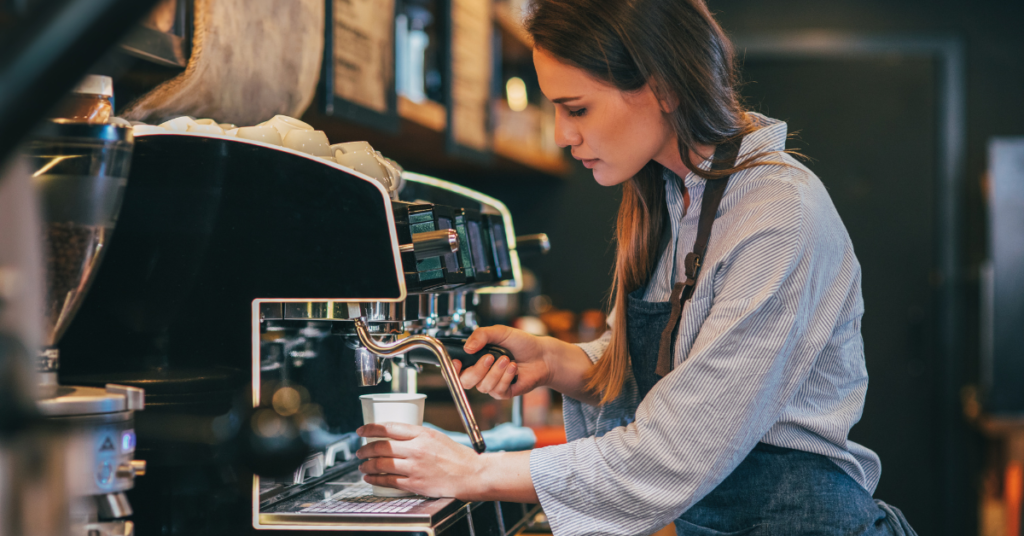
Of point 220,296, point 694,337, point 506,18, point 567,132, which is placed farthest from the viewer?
point 506,18

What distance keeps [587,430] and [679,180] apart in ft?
1.28

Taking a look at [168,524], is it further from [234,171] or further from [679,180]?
[679,180]

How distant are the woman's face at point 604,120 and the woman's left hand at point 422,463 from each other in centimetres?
41

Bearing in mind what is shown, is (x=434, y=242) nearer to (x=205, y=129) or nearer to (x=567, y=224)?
(x=205, y=129)

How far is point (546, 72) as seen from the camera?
1052 millimetres

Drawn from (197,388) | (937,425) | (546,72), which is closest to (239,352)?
(197,388)

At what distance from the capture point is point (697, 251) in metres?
1.03

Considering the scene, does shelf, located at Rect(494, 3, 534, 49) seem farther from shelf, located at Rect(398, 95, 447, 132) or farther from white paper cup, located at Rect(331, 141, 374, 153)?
white paper cup, located at Rect(331, 141, 374, 153)

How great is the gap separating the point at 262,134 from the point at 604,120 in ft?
1.32

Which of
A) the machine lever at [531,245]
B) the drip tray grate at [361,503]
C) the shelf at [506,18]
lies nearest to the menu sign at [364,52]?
the machine lever at [531,245]

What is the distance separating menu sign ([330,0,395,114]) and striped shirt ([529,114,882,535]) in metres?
0.78

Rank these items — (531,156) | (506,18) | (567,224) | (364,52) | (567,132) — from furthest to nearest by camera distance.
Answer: (567,224)
(531,156)
(506,18)
(364,52)
(567,132)

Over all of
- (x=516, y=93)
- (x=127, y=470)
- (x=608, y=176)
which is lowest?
(x=127, y=470)

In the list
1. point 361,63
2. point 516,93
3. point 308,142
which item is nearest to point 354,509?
point 308,142
